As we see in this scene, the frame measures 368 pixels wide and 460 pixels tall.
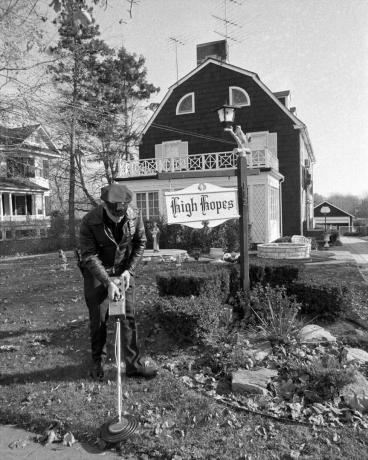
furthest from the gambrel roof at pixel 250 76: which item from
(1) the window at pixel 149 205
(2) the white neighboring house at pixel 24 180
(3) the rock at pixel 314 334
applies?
(3) the rock at pixel 314 334

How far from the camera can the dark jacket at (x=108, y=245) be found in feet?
12.1

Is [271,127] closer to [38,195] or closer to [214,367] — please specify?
[214,367]

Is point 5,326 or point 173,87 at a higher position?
point 173,87

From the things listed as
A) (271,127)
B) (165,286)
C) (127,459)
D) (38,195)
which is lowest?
(127,459)

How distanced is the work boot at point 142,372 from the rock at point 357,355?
6.51 ft

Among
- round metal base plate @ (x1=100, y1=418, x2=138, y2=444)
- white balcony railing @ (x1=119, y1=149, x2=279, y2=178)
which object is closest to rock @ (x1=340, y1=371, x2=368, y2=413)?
round metal base plate @ (x1=100, y1=418, x2=138, y2=444)

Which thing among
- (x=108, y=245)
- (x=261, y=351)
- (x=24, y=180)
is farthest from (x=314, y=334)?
(x=24, y=180)

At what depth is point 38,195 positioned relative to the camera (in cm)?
3456

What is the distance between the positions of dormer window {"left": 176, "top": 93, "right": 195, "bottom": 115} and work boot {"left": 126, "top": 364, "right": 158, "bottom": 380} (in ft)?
69.3

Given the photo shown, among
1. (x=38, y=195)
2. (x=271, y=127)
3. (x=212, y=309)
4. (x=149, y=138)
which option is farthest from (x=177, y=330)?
(x=38, y=195)

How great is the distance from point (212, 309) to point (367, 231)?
1607 inches

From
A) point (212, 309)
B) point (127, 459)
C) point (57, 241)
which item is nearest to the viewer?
point (127, 459)

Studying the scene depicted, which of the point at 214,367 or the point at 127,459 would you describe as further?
the point at 214,367

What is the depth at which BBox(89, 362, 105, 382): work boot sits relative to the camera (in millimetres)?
3752
